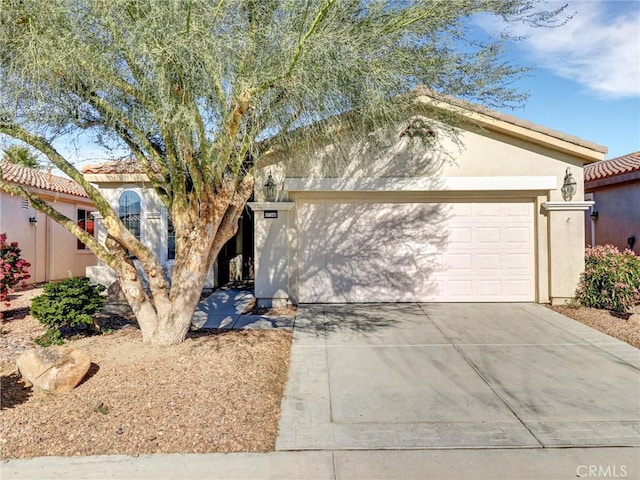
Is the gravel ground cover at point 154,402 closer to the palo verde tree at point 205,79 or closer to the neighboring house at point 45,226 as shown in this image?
the palo verde tree at point 205,79

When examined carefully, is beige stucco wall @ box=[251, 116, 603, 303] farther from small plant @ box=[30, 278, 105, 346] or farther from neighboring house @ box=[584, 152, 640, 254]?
neighboring house @ box=[584, 152, 640, 254]

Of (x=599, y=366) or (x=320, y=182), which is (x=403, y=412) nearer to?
(x=599, y=366)

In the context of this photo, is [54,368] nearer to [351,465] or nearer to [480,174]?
[351,465]

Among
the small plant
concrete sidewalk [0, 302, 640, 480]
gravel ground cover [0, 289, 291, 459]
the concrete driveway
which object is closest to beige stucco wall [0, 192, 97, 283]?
the small plant

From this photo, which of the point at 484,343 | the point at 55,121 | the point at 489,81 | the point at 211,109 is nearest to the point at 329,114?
the point at 211,109

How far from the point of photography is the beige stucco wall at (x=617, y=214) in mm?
11805

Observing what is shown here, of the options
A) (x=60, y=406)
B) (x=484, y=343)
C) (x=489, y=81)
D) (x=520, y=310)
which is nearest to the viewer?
(x=60, y=406)

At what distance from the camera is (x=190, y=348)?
18.2 feet

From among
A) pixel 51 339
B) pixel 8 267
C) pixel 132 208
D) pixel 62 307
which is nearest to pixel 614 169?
pixel 132 208

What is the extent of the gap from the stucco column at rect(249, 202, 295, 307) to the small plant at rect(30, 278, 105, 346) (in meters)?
3.45

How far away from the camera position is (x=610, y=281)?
8.44m

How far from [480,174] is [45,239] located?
13.8m

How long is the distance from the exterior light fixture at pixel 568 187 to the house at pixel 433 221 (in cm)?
3

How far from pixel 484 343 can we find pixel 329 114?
14.5ft
